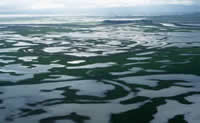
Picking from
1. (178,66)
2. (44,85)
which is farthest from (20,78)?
(178,66)

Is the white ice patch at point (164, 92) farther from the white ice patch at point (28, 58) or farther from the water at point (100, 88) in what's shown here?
the white ice patch at point (28, 58)

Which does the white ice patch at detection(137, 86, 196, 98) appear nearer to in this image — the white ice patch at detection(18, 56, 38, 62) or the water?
the water

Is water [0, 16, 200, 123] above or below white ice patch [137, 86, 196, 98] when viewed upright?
above

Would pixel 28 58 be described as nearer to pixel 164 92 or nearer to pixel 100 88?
pixel 100 88

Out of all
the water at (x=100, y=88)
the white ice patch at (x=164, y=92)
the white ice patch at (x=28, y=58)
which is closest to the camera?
the water at (x=100, y=88)

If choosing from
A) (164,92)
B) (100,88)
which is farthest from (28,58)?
(164,92)

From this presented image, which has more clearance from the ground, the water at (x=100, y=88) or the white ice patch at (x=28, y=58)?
the white ice patch at (x=28, y=58)

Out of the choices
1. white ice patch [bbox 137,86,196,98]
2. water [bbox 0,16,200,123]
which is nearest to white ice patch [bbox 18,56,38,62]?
water [bbox 0,16,200,123]

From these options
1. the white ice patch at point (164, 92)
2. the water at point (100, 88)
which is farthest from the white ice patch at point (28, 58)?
the white ice patch at point (164, 92)

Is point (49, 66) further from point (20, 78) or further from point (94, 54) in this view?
point (94, 54)

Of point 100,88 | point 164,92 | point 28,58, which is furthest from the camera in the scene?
point 28,58

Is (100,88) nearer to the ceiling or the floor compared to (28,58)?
nearer to the floor

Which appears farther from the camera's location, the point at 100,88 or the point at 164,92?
the point at 100,88
